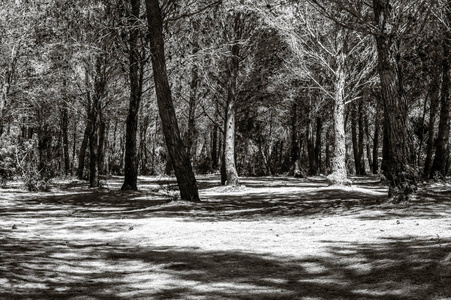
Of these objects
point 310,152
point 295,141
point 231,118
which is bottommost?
point 310,152

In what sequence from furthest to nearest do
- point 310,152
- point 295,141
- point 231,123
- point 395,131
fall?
1. point 310,152
2. point 295,141
3. point 231,123
4. point 395,131

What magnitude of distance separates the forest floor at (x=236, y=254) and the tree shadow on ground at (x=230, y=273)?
1cm

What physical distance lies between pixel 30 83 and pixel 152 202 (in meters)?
16.0

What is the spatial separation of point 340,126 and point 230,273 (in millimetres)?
15152

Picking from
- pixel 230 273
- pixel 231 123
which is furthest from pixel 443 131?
pixel 230 273

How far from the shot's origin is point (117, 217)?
38.0 feet

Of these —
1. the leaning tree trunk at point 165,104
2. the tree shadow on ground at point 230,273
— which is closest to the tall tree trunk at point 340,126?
the leaning tree trunk at point 165,104

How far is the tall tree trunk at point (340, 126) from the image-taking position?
20.0 meters

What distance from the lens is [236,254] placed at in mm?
6824

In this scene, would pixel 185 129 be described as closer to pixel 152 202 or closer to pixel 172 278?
pixel 152 202

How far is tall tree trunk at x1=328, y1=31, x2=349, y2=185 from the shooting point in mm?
20016

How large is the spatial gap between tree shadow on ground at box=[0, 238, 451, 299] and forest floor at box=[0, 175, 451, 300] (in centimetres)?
1

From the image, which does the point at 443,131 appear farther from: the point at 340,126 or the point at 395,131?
the point at 395,131

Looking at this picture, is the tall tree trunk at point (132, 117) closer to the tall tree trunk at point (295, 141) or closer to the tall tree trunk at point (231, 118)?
the tall tree trunk at point (231, 118)
